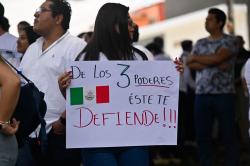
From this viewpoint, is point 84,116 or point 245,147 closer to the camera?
point 84,116

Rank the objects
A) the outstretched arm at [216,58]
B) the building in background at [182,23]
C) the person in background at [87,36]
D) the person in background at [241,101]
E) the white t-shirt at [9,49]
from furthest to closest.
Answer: the building in background at [182,23], the person in background at [241,101], the outstretched arm at [216,58], the person in background at [87,36], the white t-shirt at [9,49]

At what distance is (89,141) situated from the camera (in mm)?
5191

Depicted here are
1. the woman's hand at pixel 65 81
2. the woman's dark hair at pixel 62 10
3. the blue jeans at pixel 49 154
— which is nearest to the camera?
the woman's hand at pixel 65 81

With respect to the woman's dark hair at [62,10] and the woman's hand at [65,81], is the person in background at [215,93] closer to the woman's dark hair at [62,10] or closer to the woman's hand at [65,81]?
the woman's dark hair at [62,10]

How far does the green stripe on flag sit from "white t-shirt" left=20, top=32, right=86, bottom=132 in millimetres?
359

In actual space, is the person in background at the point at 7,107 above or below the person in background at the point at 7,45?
below

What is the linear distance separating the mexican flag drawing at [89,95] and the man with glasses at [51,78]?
27 cm

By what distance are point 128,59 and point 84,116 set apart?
0.49 metres

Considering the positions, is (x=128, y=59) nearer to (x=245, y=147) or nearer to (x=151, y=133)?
(x=151, y=133)

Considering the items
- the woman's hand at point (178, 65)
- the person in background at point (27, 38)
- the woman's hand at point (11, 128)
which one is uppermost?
the person in background at point (27, 38)

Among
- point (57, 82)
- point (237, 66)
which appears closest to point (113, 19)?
point (57, 82)

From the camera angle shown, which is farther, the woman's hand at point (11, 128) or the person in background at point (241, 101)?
the person in background at point (241, 101)

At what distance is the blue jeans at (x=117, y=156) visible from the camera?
16.6 feet

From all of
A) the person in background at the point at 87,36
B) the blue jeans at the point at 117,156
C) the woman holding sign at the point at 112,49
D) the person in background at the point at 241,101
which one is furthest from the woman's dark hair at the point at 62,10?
the person in background at the point at 241,101
